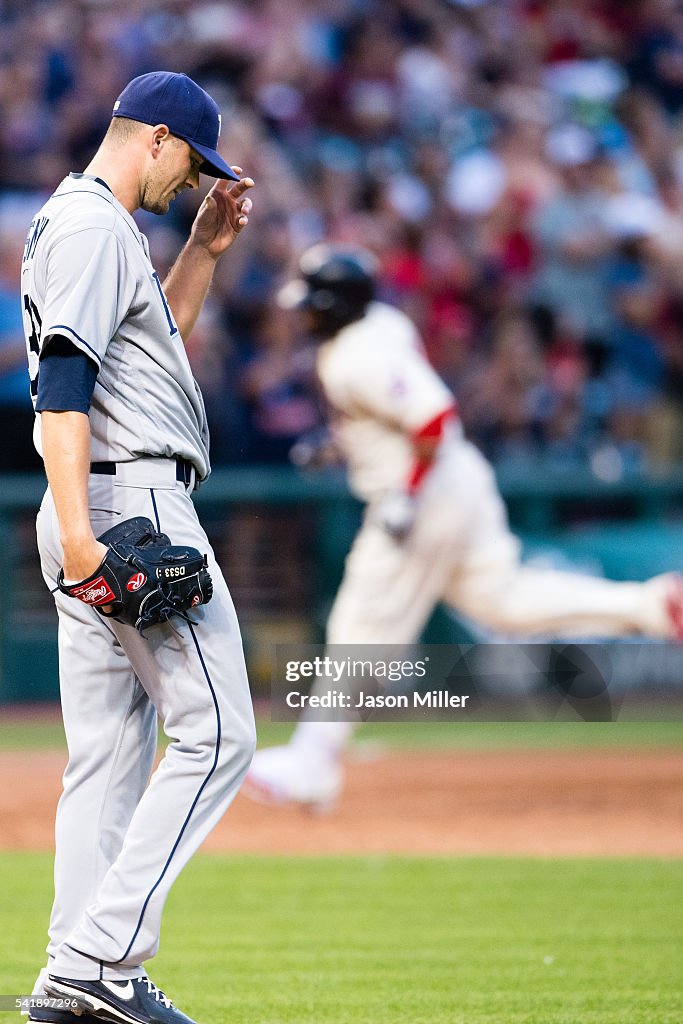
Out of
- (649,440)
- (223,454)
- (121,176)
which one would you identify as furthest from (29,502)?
(121,176)

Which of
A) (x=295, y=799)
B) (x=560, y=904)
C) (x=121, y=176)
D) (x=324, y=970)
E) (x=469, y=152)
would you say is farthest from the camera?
(x=469, y=152)

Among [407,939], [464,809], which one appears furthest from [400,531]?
[407,939]

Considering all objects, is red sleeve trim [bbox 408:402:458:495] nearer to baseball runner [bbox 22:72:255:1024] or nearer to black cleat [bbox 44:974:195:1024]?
baseball runner [bbox 22:72:255:1024]

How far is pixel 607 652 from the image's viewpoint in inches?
401

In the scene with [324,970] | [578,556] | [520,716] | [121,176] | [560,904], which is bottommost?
[520,716]

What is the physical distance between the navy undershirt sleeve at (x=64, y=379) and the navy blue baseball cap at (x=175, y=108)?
571mm

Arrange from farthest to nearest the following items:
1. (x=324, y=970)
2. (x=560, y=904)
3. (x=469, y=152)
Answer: (x=469, y=152) < (x=560, y=904) < (x=324, y=970)

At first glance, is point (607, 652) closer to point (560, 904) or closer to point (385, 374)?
point (385, 374)

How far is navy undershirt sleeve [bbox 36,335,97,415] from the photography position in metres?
3.12

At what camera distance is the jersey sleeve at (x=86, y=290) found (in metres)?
3.14

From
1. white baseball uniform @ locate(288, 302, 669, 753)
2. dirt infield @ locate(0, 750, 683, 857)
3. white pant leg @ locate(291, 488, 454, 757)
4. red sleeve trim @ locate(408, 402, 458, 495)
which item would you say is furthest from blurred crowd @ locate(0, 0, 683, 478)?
red sleeve trim @ locate(408, 402, 458, 495)

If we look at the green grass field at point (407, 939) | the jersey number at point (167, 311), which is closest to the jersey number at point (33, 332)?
the jersey number at point (167, 311)

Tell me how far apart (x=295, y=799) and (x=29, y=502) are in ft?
11.4

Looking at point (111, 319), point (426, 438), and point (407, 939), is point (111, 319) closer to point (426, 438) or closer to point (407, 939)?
point (407, 939)
